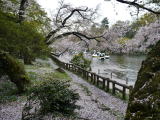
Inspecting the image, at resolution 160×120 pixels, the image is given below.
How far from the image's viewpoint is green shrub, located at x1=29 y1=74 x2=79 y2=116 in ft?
20.6

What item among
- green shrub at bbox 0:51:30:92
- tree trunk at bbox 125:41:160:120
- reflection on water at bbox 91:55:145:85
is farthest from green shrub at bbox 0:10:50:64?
reflection on water at bbox 91:55:145:85

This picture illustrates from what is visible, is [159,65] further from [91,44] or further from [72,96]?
[91,44]

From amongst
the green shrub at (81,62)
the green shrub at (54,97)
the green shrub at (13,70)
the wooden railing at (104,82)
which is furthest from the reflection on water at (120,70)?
the green shrub at (54,97)

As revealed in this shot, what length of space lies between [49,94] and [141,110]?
13.8 ft

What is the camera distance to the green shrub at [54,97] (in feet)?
20.6

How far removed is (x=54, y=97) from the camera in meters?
6.32

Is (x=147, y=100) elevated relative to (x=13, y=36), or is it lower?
lower

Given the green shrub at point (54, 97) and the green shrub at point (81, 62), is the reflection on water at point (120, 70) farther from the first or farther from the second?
the green shrub at point (54, 97)

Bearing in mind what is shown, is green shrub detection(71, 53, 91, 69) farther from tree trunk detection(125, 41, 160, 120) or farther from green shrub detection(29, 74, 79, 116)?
tree trunk detection(125, 41, 160, 120)

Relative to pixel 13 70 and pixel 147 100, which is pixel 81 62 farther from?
pixel 147 100

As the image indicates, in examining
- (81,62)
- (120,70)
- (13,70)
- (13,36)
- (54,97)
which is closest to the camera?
(54,97)

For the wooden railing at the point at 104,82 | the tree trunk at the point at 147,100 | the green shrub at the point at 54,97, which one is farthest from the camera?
the wooden railing at the point at 104,82

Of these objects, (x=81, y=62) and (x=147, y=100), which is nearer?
(x=147, y=100)

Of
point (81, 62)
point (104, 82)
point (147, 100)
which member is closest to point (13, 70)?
point (104, 82)
